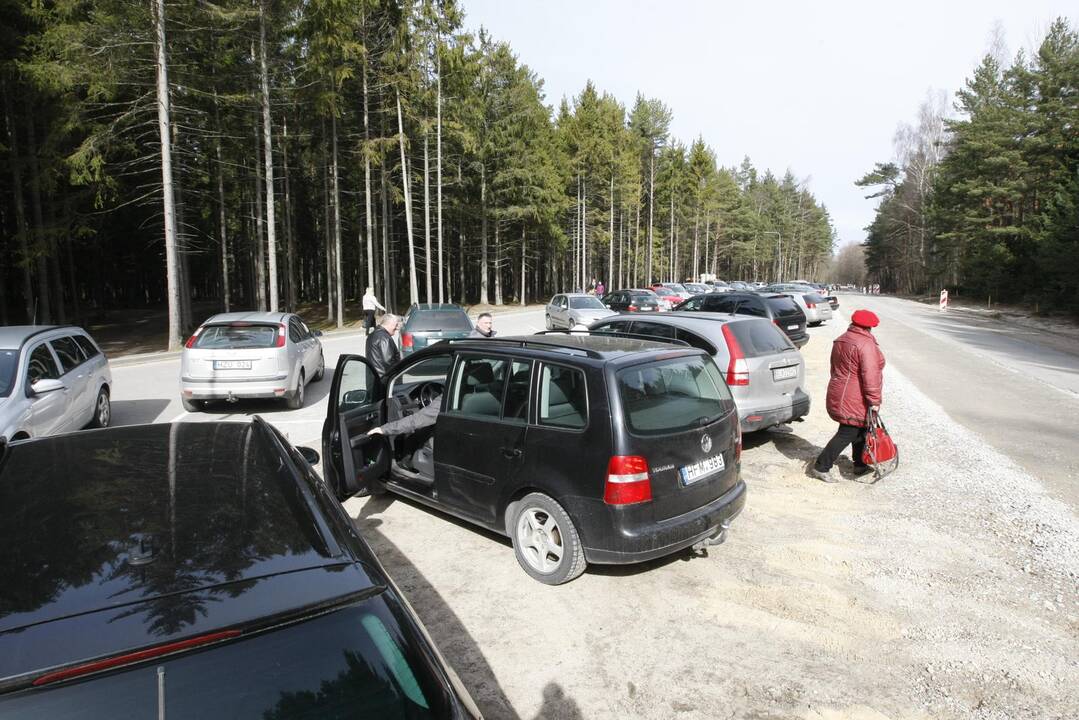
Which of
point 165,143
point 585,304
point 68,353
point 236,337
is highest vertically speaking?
point 165,143

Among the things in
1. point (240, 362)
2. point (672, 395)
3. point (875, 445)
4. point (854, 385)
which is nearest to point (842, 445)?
point (875, 445)

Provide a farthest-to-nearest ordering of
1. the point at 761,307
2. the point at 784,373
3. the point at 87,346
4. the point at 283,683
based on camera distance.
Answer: the point at 761,307 → the point at 87,346 → the point at 784,373 → the point at 283,683

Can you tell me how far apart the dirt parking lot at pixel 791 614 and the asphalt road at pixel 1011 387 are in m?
1.67

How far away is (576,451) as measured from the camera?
13.8ft

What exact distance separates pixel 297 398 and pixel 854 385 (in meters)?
8.53

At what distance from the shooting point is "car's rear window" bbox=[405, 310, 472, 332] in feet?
Result: 45.1

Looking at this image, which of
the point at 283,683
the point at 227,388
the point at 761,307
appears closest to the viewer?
the point at 283,683

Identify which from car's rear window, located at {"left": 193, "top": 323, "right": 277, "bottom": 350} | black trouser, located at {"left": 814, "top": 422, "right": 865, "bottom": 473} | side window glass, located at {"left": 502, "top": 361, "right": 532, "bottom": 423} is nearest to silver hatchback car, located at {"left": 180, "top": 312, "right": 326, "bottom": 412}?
car's rear window, located at {"left": 193, "top": 323, "right": 277, "bottom": 350}

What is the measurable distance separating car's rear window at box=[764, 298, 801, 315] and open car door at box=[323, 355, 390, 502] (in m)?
13.6

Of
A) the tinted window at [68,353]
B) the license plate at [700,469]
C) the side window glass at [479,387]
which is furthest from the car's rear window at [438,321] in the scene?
the license plate at [700,469]

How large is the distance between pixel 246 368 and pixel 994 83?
63.0 meters

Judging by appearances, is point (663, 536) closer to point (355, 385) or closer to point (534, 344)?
point (534, 344)

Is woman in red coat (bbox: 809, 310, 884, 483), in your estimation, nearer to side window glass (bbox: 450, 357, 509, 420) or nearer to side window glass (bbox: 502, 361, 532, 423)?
side window glass (bbox: 502, 361, 532, 423)

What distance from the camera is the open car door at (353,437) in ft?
17.4
